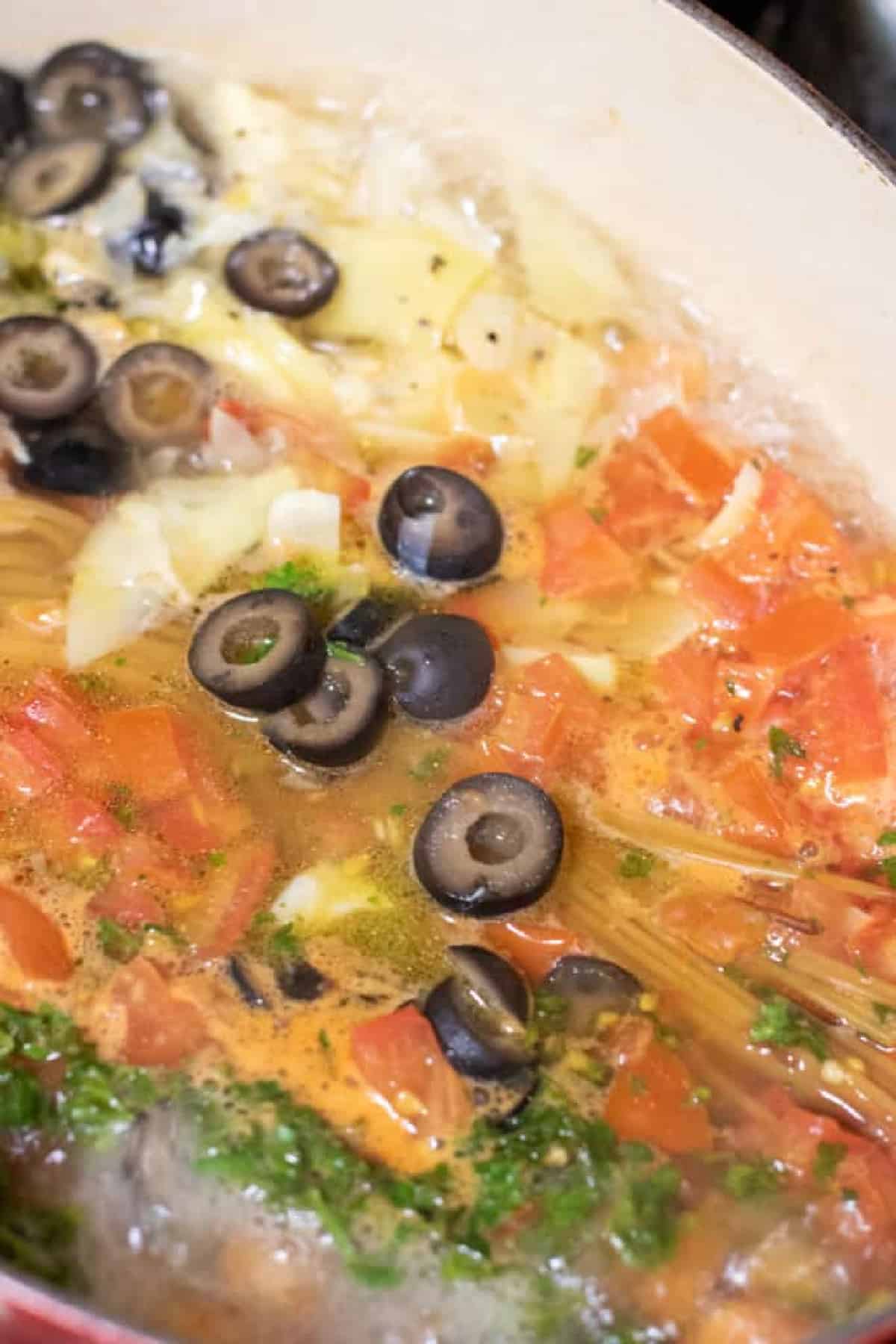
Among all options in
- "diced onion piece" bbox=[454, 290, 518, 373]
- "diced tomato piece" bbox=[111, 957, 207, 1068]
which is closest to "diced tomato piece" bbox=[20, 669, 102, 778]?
"diced tomato piece" bbox=[111, 957, 207, 1068]

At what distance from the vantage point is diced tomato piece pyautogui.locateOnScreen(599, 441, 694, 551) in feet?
8.66

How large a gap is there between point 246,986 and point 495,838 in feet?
1.44

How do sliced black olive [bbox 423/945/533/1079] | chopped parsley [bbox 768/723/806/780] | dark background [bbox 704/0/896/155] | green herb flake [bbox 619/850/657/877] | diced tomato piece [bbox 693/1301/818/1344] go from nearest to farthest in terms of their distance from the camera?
diced tomato piece [bbox 693/1301/818/1344]
sliced black olive [bbox 423/945/533/1079]
green herb flake [bbox 619/850/657/877]
chopped parsley [bbox 768/723/806/780]
dark background [bbox 704/0/896/155]

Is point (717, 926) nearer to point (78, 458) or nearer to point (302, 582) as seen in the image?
point (302, 582)

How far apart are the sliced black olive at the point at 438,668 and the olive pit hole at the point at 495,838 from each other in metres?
0.26

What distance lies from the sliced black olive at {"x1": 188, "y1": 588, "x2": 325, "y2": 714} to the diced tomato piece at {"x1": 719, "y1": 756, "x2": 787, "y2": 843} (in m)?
0.73

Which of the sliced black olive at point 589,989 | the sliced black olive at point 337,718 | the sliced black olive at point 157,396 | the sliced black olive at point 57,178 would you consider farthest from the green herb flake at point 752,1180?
the sliced black olive at point 57,178

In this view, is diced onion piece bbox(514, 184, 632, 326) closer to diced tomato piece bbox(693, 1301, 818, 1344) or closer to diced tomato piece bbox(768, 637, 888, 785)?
diced tomato piece bbox(768, 637, 888, 785)

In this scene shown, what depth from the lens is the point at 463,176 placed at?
2924 millimetres

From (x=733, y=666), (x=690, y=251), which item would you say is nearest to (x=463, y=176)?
(x=690, y=251)

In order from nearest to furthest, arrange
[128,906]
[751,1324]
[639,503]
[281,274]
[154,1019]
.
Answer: [751,1324] < [154,1019] < [128,906] < [639,503] < [281,274]

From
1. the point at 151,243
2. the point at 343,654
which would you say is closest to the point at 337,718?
the point at 343,654

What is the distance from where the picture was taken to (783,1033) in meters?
2.04

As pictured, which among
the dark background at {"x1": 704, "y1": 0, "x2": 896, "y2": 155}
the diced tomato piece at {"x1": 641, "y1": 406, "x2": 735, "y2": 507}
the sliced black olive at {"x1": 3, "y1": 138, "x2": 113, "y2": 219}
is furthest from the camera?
the dark background at {"x1": 704, "y1": 0, "x2": 896, "y2": 155}
